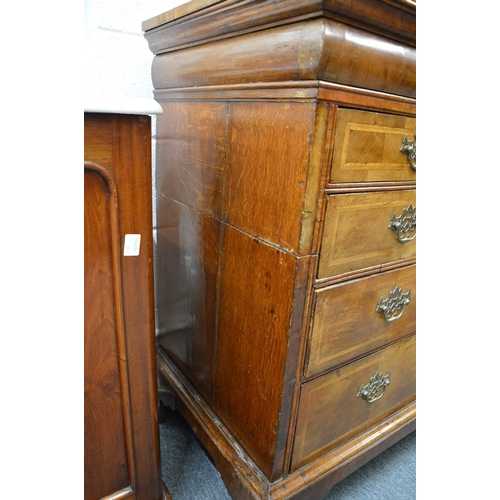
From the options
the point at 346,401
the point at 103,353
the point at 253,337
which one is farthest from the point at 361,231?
the point at 103,353

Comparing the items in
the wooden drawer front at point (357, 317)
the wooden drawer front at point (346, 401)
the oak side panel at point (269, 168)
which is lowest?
the wooden drawer front at point (346, 401)

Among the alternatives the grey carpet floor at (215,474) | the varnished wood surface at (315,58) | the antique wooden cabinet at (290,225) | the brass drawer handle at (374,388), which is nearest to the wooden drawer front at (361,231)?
the antique wooden cabinet at (290,225)

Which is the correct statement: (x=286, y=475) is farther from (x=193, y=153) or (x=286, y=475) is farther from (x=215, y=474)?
(x=193, y=153)

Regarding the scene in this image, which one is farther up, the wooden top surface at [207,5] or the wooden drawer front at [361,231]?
the wooden top surface at [207,5]

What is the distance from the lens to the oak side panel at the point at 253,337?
0.70m

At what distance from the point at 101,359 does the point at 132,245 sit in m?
0.20

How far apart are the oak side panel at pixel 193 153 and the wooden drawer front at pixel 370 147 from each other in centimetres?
25

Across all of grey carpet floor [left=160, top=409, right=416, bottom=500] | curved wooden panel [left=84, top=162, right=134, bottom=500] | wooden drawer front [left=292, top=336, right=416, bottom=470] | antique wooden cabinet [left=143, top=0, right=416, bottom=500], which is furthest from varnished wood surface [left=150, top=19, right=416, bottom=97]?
grey carpet floor [left=160, top=409, right=416, bottom=500]

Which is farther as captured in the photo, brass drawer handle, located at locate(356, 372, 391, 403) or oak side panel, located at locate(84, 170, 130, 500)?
brass drawer handle, located at locate(356, 372, 391, 403)

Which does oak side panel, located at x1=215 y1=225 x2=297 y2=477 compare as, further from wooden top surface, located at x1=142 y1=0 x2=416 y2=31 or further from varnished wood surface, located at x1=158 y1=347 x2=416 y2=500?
wooden top surface, located at x1=142 y1=0 x2=416 y2=31

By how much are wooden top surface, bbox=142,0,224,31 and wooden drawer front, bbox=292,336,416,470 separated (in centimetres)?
71

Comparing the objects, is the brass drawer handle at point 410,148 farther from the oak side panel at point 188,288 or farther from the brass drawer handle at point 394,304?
the oak side panel at point 188,288

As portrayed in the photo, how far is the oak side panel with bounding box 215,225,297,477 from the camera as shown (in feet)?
2.30

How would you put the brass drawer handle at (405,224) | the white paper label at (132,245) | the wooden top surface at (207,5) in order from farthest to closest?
the brass drawer handle at (405,224) < the white paper label at (132,245) < the wooden top surface at (207,5)
